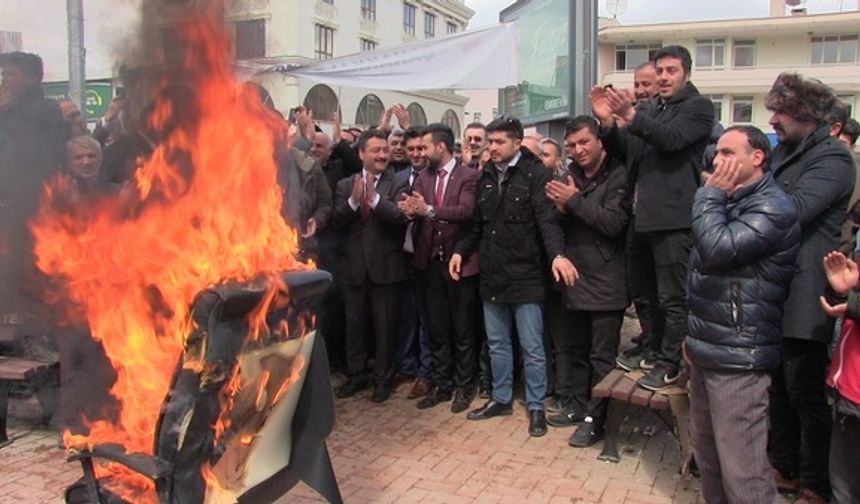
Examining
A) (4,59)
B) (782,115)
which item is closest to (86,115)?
(4,59)

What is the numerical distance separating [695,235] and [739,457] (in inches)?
45.1

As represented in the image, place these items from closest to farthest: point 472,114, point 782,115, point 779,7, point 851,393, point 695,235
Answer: point 851,393
point 695,235
point 782,115
point 779,7
point 472,114

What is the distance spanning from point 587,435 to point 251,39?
11.6ft

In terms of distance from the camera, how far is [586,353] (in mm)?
5480

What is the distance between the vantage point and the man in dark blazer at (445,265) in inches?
226

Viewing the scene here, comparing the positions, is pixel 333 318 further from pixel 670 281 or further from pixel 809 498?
pixel 809 498

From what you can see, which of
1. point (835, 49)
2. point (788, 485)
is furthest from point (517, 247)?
point (835, 49)

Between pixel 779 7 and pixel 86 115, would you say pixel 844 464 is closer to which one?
pixel 86 115

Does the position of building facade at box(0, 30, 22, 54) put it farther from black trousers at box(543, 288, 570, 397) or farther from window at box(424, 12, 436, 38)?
window at box(424, 12, 436, 38)

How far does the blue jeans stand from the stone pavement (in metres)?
0.27

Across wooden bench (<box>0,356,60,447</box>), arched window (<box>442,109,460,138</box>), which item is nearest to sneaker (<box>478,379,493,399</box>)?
wooden bench (<box>0,356,60,447</box>)

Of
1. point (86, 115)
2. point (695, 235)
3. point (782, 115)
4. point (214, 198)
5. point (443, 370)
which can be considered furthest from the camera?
point (443, 370)

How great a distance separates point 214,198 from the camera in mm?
3012

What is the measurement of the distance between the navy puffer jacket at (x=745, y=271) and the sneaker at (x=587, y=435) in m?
1.66
